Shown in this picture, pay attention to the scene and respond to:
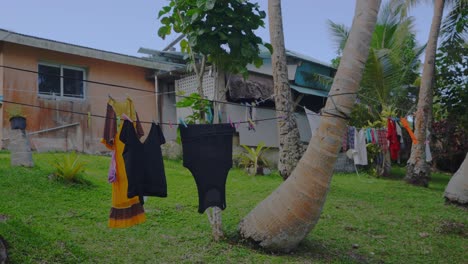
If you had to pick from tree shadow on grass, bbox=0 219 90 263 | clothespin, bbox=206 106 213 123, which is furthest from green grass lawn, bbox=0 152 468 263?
clothespin, bbox=206 106 213 123

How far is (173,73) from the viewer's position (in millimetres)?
12516

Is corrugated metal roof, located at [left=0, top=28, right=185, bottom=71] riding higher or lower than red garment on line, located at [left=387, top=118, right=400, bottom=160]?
higher

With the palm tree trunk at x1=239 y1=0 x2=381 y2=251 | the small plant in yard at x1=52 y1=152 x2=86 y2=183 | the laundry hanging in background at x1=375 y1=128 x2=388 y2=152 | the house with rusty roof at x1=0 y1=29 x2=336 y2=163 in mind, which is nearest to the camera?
the palm tree trunk at x1=239 y1=0 x2=381 y2=251

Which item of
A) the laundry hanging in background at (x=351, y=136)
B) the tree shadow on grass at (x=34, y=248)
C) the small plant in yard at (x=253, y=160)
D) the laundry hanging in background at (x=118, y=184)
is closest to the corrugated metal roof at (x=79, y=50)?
the small plant in yard at (x=253, y=160)

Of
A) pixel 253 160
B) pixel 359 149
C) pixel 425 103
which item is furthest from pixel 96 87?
pixel 425 103

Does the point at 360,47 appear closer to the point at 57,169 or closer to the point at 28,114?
the point at 57,169

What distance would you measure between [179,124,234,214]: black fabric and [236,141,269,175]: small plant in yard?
597cm

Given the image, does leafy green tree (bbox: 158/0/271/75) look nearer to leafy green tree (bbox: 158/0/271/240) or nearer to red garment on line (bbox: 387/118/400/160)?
leafy green tree (bbox: 158/0/271/240)

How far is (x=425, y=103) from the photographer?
1062 centimetres

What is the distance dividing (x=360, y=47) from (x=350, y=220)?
2.99m

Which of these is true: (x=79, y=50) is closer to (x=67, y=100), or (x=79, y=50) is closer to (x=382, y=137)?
(x=67, y=100)

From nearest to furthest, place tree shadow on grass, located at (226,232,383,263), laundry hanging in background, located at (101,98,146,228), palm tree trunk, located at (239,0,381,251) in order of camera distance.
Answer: laundry hanging in background, located at (101,98,146,228)
palm tree trunk, located at (239,0,381,251)
tree shadow on grass, located at (226,232,383,263)

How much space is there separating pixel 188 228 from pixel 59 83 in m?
7.59

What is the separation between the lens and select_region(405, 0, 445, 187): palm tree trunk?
10.6m
